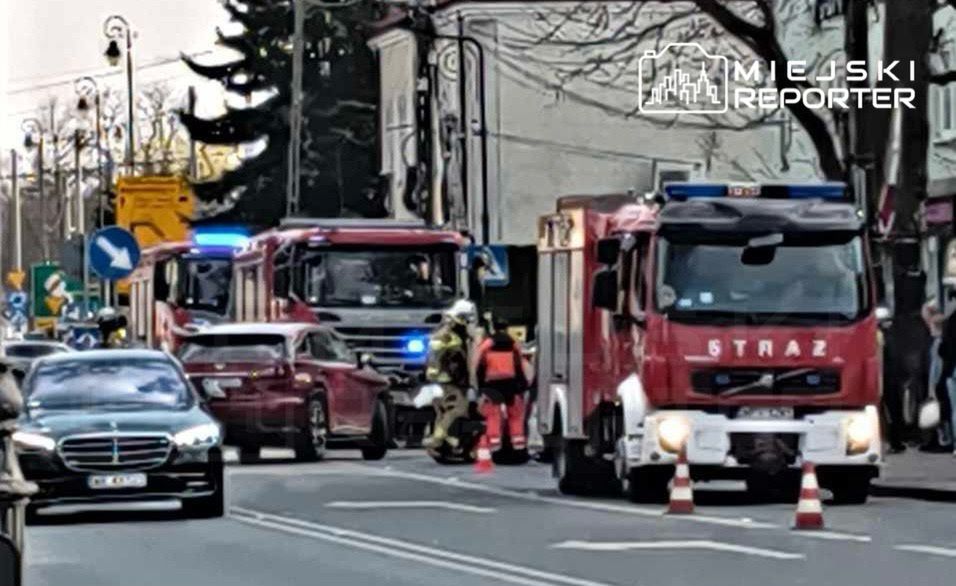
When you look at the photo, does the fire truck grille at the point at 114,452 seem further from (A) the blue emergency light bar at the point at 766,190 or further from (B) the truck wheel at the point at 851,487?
(B) the truck wheel at the point at 851,487

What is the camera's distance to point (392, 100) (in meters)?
93.5

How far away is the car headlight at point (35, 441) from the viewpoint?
2839cm

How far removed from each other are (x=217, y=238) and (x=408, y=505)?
3178 centimetres

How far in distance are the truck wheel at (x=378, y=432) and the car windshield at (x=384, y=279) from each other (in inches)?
201

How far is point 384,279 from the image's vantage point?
4844 cm

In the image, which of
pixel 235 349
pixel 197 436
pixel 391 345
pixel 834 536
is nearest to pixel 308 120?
pixel 391 345

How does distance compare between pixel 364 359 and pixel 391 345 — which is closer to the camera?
pixel 364 359

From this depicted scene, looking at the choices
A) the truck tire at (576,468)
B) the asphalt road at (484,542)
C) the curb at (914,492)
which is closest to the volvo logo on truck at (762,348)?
the asphalt road at (484,542)

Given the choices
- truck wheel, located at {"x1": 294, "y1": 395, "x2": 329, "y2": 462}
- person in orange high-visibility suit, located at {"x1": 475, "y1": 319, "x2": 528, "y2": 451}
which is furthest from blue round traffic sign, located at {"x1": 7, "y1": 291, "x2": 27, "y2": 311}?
person in orange high-visibility suit, located at {"x1": 475, "y1": 319, "x2": 528, "y2": 451}

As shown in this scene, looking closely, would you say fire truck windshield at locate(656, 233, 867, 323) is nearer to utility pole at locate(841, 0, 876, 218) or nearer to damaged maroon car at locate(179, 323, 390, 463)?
utility pole at locate(841, 0, 876, 218)

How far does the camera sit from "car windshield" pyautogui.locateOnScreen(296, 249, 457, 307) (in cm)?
4841

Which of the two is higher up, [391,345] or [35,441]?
[35,441]

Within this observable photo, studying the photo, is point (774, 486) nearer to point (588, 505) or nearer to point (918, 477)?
point (918, 477)

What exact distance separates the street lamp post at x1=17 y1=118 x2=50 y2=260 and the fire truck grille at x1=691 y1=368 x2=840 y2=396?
295 feet
